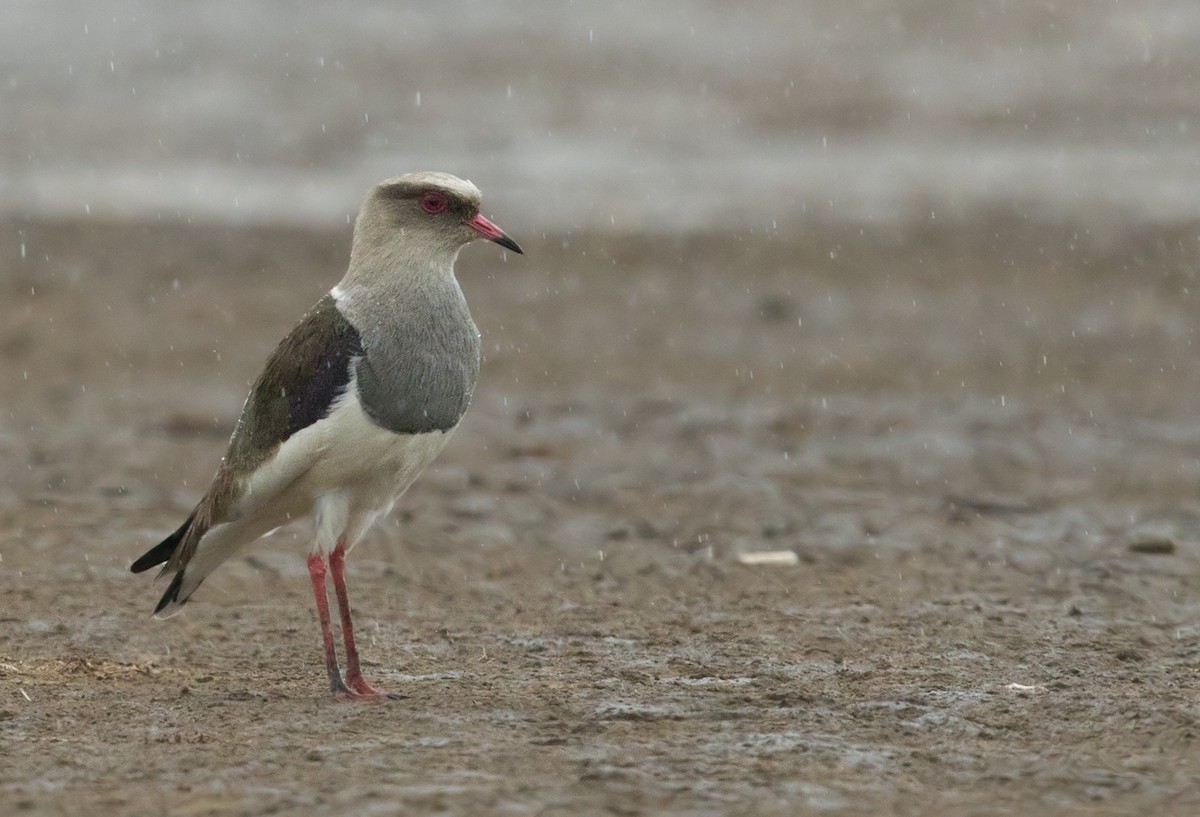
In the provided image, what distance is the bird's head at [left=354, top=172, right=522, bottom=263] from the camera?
6.30m

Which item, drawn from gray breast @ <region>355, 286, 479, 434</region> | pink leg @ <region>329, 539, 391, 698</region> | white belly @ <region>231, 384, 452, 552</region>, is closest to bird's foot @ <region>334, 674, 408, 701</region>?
pink leg @ <region>329, 539, 391, 698</region>

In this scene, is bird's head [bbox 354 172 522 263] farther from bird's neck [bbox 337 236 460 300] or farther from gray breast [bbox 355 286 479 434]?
gray breast [bbox 355 286 479 434]

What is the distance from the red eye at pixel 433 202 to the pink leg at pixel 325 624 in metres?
1.24

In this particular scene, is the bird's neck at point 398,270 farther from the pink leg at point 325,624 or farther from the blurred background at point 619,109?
the blurred background at point 619,109

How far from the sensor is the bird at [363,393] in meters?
6.04

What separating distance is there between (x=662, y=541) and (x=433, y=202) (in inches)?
121

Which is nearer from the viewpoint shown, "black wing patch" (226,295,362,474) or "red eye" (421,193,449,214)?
"black wing patch" (226,295,362,474)

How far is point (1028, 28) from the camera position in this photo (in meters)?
22.8

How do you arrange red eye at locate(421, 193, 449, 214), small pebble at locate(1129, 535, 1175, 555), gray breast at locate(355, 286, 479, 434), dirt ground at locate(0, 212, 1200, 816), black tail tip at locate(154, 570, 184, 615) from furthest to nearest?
small pebble at locate(1129, 535, 1175, 555) < black tail tip at locate(154, 570, 184, 615) < red eye at locate(421, 193, 449, 214) < gray breast at locate(355, 286, 479, 434) < dirt ground at locate(0, 212, 1200, 816)

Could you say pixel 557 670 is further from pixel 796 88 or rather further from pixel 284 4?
pixel 284 4

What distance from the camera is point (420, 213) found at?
20.8 ft

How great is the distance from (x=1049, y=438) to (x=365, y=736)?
6.00m

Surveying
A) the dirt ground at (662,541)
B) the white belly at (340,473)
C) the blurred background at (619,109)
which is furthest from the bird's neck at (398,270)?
the blurred background at (619,109)

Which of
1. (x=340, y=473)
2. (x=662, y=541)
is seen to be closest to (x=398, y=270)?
(x=340, y=473)
